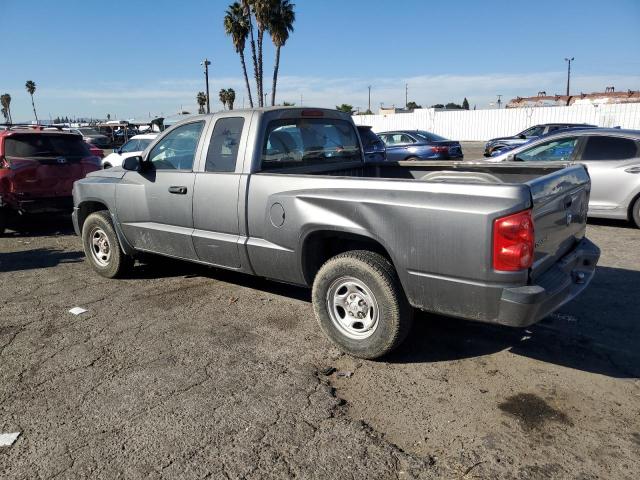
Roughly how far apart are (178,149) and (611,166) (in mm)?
6640

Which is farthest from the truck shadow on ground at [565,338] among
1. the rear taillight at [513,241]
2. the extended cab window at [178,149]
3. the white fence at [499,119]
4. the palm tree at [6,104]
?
the palm tree at [6,104]

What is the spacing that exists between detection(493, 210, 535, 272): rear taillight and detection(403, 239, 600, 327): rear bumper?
0.14 m

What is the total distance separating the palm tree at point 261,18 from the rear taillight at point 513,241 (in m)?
32.4

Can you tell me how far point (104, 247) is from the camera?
6137 mm

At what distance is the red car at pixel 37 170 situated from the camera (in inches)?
329

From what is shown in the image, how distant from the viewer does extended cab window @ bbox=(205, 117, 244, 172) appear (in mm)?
4578

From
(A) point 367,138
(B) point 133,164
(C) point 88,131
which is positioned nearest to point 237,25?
(C) point 88,131

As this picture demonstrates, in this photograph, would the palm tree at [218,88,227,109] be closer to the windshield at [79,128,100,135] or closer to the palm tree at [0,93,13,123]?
the windshield at [79,128,100,135]

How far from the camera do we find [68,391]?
3539 millimetres

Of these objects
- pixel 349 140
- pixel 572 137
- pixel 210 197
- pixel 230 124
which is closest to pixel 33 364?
pixel 210 197

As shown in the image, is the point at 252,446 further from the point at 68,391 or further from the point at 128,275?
the point at 128,275

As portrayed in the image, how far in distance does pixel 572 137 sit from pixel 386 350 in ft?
21.6

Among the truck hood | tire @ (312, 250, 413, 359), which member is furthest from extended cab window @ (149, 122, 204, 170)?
tire @ (312, 250, 413, 359)

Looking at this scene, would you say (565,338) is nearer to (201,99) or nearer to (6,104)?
(201,99)
